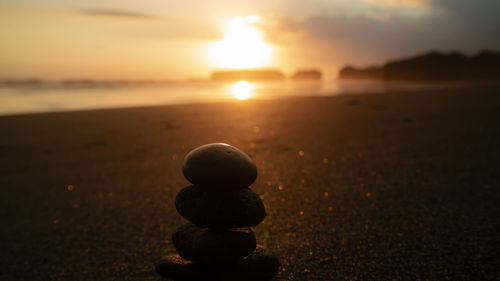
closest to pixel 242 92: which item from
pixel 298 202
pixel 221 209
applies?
pixel 298 202

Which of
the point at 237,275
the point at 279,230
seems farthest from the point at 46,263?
the point at 279,230

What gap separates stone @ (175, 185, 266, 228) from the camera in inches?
75.4

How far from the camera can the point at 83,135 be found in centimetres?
714

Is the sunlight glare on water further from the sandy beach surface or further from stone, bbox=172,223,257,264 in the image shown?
stone, bbox=172,223,257,264

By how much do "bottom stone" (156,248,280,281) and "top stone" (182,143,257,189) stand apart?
521 mm

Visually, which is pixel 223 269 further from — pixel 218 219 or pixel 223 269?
pixel 218 219

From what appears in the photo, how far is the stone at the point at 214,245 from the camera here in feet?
6.21

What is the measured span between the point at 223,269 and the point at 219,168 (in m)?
0.66

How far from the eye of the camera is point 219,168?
1.85 m

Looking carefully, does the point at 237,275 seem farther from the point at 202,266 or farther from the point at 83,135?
the point at 83,135

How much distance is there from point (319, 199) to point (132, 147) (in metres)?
4.06

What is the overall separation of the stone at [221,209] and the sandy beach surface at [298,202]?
0.52m

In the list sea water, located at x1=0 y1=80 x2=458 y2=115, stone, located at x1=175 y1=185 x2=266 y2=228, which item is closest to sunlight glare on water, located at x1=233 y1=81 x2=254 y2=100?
sea water, located at x1=0 y1=80 x2=458 y2=115

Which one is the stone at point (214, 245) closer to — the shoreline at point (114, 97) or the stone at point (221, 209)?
the stone at point (221, 209)
